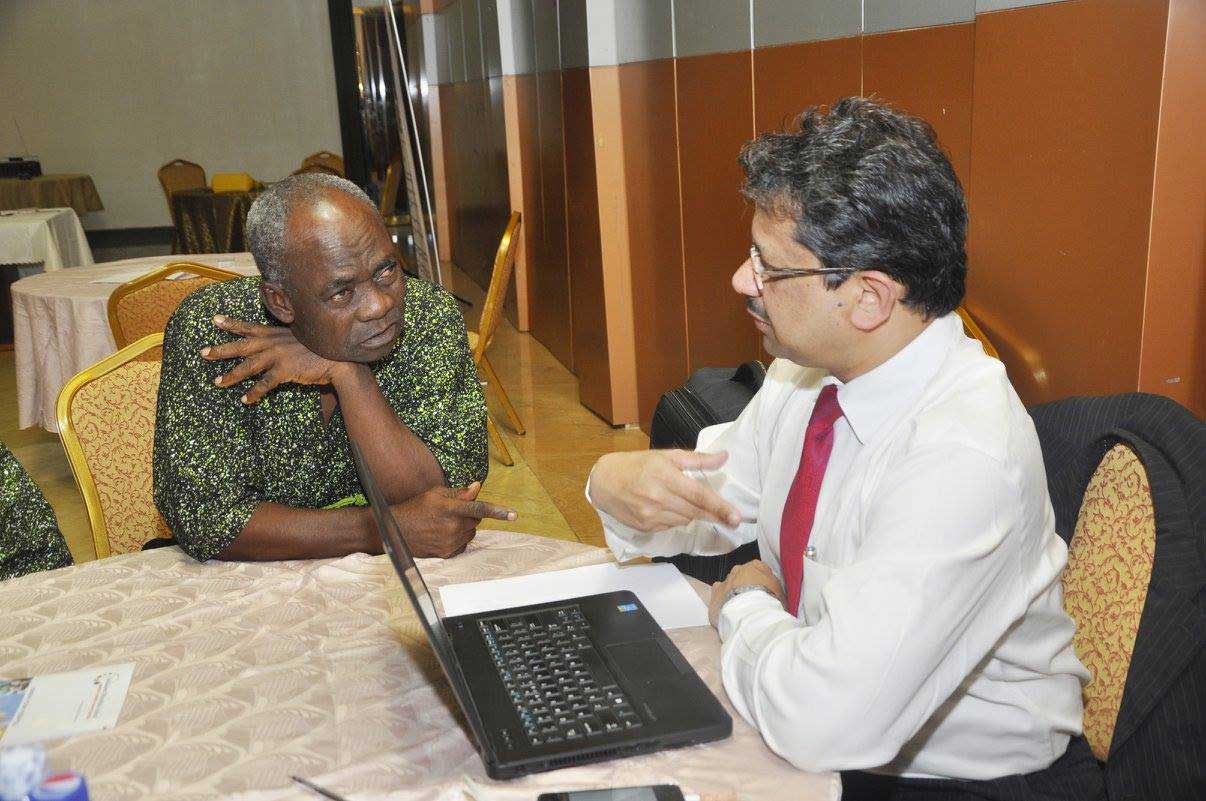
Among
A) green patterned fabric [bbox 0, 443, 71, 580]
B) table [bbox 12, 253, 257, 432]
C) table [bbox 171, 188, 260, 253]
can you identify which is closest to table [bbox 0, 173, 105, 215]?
table [bbox 171, 188, 260, 253]

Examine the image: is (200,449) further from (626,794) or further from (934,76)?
(934,76)

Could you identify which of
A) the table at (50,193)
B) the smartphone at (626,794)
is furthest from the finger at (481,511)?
the table at (50,193)

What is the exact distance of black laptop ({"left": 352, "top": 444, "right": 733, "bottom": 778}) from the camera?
97 cm

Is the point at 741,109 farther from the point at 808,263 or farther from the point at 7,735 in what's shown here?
the point at 7,735

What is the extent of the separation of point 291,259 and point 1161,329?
60.8 inches

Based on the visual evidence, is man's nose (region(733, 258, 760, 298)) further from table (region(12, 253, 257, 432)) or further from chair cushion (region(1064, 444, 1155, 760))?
table (region(12, 253, 257, 432))

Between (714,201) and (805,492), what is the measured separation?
2591 millimetres

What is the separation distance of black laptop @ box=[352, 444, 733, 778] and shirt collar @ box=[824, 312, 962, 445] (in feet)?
1.16

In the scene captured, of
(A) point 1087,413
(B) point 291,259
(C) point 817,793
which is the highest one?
(B) point 291,259

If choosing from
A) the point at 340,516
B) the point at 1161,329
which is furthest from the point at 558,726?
the point at 1161,329

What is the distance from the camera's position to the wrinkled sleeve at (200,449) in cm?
156

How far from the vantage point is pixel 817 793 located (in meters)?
0.96

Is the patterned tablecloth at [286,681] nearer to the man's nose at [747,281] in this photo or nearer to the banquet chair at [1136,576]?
the man's nose at [747,281]

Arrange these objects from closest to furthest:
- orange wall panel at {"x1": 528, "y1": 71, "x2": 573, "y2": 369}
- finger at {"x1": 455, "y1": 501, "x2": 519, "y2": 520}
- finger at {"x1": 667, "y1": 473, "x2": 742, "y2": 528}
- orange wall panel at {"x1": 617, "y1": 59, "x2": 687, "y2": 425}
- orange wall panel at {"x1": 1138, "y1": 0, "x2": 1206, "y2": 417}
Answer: finger at {"x1": 667, "y1": 473, "x2": 742, "y2": 528} → finger at {"x1": 455, "y1": 501, "x2": 519, "y2": 520} → orange wall panel at {"x1": 1138, "y1": 0, "x2": 1206, "y2": 417} → orange wall panel at {"x1": 617, "y1": 59, "x2": 687, "y2": 425} → orange wall panel at {"x1": 528, "y1": 71, "x2": 573, "y2": 369}
